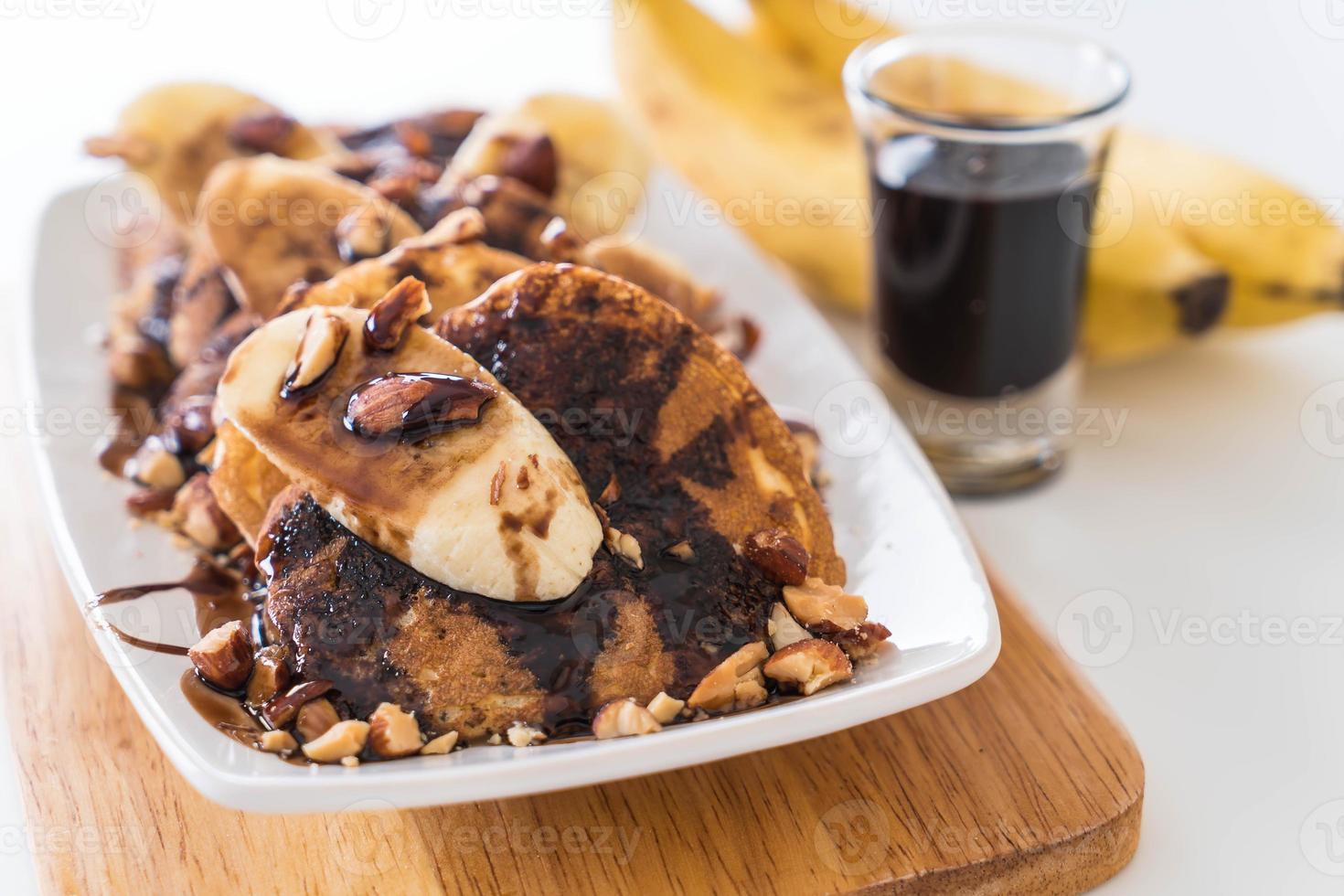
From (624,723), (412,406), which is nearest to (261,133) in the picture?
(412,406)

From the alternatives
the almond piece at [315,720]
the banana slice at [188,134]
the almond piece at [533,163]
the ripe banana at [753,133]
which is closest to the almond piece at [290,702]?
the almond piece at [315,720]

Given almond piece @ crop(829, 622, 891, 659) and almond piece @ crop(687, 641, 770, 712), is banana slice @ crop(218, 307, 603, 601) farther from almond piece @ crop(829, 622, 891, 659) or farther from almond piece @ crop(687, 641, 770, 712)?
almond piece @ crop(829, 622, 891, 659)

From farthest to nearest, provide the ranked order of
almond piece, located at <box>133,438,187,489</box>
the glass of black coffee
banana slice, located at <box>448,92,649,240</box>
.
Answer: banana slice, located at <box>448,92,649,240</box> < the glass of black coffee < almond piece, located at <box>133,438,187,489</box>

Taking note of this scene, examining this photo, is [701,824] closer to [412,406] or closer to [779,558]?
[779,558]

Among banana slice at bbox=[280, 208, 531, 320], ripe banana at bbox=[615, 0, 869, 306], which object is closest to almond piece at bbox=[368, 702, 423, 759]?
banana slice at bbox=[280, 208, 531, 320]

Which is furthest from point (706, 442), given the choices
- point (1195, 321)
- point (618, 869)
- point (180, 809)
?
point (1195, 321)

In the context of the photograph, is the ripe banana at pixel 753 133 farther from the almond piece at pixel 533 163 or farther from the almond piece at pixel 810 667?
the almond piece at pixel 810 667

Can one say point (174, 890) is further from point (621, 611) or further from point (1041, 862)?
point (1041, 862)
